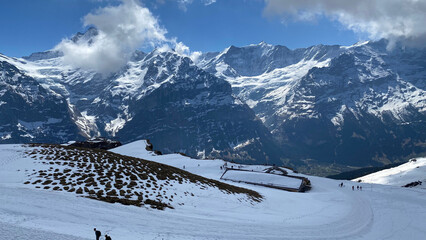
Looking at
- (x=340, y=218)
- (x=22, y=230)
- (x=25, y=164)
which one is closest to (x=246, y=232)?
(x=22, y=230)

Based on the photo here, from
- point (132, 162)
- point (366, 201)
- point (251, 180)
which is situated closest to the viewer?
point (132, 162)

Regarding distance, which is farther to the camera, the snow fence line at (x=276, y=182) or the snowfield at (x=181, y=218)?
the snow fence line at (x=276, y=182)

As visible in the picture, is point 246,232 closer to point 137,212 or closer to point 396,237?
point 137,212

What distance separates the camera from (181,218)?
25453 mm

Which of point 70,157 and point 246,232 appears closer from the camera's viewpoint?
point 246,232

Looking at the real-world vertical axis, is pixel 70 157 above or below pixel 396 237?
above

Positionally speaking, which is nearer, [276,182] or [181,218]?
[181,218]

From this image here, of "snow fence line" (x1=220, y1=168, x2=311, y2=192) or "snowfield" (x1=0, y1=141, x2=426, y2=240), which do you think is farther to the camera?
"snow fence line" (x1=220, y1=168, x2=311, y2=192)

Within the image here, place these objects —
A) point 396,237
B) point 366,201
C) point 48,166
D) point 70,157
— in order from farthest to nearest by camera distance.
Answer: point 366,201
point 70,157
point 48,166
point 396,237

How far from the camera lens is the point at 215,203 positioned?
3534 centimetres

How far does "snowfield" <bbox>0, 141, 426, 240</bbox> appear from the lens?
17.7 m

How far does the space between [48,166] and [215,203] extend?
1944 centimetres

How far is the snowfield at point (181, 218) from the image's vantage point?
1767 cm

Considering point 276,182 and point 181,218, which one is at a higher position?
point 181,218
